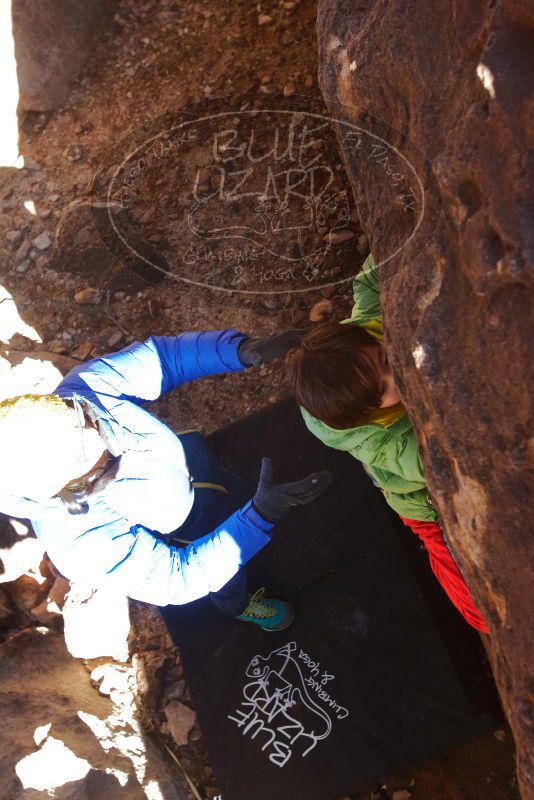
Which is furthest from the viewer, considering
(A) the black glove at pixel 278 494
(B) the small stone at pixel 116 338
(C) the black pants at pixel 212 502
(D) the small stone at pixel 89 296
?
(D) the small stone at pixel 89 296

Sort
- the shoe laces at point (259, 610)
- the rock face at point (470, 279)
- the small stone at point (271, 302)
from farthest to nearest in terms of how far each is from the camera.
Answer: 1. the small stone at point (271, 302)
2. the shoe laces at point (259, 610)
3. the rock face at point (470, 279)

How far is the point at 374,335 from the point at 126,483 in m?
0.98

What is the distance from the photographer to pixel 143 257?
3812 millimetres

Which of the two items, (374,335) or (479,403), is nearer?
(479,403)

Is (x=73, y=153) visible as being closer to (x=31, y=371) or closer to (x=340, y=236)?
(x=31, y=371)

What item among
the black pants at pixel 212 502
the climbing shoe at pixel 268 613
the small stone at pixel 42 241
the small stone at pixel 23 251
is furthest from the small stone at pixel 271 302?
the small stone at pixel 23 251

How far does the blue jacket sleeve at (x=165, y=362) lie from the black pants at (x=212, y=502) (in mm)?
398

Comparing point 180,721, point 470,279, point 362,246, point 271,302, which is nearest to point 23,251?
point 271,302

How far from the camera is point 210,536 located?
7.99ft

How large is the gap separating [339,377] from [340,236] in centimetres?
163

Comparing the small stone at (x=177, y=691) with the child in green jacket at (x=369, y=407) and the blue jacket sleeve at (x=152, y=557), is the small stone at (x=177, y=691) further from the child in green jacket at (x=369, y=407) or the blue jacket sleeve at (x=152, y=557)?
the child in green jacket at (x=369, y=407)

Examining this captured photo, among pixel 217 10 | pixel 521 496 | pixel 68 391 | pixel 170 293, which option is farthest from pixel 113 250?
pixel 521 496

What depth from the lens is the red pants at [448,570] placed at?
2.12m

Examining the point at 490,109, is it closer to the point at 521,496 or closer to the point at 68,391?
the point at 521,496
